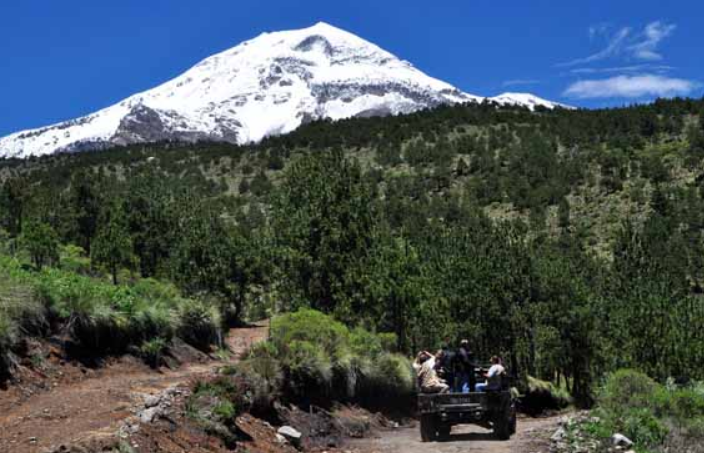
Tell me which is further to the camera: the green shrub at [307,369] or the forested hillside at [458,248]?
the forested hillside at [458,248]

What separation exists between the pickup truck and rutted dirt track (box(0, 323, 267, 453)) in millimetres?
4677

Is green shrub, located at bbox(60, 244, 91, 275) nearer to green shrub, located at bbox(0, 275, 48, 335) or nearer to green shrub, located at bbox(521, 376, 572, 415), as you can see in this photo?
green shrub, located at bbox(0, 275, 48, 335)

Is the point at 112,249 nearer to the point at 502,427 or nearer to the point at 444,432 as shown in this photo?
the point at 444,432

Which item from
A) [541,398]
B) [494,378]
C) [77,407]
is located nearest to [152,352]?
[77,407]

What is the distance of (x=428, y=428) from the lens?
1561 cm

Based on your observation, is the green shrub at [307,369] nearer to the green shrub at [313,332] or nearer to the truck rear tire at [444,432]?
the green shrub at [313,332]

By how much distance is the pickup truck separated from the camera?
609 inches

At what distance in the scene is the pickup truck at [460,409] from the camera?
1546 cm

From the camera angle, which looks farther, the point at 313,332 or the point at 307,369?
the point at 313,332

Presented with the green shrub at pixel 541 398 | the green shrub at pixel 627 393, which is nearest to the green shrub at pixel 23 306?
the green shrub at pixel 627 393

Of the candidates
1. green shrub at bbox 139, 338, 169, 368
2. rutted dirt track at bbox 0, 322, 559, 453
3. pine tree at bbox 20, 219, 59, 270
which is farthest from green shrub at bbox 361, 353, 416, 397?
pine tree at bbox 20, 219, 59, 270

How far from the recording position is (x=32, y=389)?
13031mm

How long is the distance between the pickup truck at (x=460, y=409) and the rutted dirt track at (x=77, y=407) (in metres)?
4.68

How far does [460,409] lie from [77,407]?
712 cm
